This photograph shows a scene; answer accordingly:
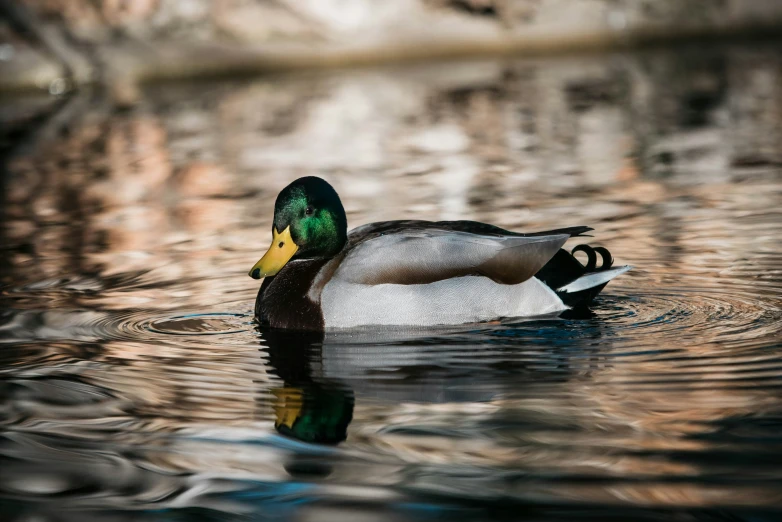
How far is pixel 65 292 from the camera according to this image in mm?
6828

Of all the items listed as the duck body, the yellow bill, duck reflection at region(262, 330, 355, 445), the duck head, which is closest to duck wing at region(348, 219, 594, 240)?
the duck body

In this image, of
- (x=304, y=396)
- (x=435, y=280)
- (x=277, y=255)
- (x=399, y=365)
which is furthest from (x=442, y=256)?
(x=304, y=396)

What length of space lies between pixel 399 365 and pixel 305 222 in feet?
3.38

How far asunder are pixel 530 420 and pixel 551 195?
217 inches

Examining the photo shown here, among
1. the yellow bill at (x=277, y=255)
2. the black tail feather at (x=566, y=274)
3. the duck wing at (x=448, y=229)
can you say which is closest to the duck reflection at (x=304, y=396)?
the yellow bill at (x=277, y=255)

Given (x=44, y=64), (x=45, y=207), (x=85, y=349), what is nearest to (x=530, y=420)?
(x=85, y=349)

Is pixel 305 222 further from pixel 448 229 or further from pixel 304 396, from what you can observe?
pixel 304 396

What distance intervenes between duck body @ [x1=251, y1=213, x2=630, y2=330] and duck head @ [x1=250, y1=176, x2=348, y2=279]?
4.2 inches

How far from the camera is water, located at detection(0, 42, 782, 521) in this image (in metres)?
3.64

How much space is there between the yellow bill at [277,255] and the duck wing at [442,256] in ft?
1.00

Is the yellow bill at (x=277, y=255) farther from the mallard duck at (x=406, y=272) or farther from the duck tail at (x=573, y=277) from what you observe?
the duck tail at (x=573, y=277)

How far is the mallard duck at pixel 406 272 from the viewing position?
17.9 feet

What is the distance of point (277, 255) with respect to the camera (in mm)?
5781

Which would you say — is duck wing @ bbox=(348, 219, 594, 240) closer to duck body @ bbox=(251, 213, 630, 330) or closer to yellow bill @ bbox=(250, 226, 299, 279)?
duck body @ bbox=(251, 213, 630, 330)
